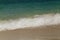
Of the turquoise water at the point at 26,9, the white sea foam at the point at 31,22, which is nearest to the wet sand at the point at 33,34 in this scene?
the white sea foam at the point at 31,22

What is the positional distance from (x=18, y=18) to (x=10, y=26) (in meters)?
0.12

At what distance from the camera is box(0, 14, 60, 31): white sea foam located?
1328mm

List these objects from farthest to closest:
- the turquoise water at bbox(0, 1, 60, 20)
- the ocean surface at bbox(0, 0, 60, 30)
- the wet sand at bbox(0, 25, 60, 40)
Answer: the turquoise water at bbox(0, 1, 60, 20), the ocean surface at bbox(0, 0, 60, 30), the wet sand at bbox(0, 25, 60, 40)

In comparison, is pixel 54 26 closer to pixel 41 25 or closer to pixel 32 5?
pixel 41 25

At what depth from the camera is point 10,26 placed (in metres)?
1.33

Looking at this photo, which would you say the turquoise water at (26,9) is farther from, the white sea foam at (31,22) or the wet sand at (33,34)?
the wet sand at (33,34)

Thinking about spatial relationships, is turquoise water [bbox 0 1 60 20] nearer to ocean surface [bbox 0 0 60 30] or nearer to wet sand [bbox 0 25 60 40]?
ocean surface [bbox 0 0 60 30]

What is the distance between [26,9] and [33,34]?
0.37 m

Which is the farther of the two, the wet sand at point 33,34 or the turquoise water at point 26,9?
the turquoise water at point 26,9

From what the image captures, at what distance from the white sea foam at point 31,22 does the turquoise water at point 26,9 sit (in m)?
0.07

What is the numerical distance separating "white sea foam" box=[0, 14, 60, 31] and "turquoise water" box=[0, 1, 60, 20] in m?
0.07

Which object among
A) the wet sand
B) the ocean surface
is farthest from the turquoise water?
the wet sand

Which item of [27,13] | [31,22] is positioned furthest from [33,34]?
[27,13]

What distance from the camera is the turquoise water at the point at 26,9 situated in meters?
1.47
